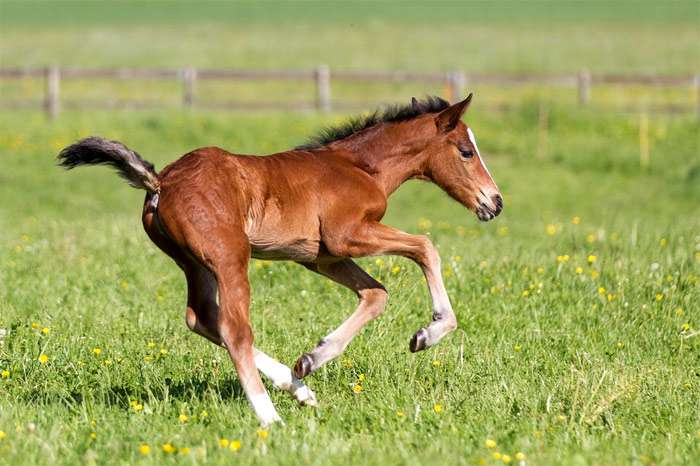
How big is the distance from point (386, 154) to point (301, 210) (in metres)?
0.82

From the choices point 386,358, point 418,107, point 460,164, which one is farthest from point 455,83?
point 386,358

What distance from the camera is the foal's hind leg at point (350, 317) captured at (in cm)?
617

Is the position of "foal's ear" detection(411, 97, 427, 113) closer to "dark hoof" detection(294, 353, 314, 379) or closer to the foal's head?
the foal's head

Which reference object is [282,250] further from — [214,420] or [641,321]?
[641,321]

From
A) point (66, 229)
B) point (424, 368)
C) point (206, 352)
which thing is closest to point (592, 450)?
point (424, 368)

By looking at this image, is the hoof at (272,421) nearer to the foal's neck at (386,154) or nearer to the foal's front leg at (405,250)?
the foal's front leg at (405,250)

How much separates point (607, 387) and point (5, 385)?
131 inches

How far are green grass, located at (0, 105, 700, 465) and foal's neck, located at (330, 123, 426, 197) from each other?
111cm

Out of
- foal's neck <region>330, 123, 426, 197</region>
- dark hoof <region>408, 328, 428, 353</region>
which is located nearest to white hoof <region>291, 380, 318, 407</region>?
dark hoof <region>408, 328, 428, 353</region>

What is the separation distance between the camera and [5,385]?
21.2 feet

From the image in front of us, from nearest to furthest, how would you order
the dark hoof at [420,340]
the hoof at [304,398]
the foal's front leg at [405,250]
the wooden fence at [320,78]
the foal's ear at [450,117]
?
1. the hoof at [304,398]
2. the dark hoof at [420,340]
3. the foal's front leg at [405,250]
4. the foal's ear at [450,117]
5. the wooden fence at [320,78]

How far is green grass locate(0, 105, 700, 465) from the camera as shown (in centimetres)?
529

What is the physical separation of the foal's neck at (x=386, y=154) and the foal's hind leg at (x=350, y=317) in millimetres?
550

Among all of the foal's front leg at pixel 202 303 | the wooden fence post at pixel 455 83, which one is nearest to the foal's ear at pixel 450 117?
the foal's front leg at pixel 202 303
